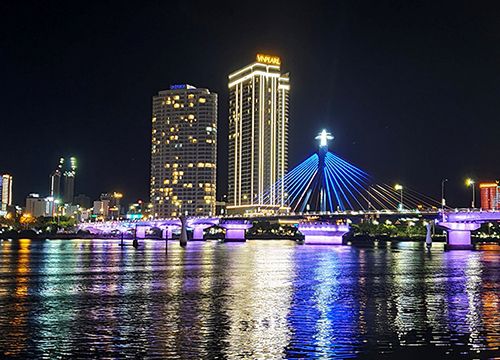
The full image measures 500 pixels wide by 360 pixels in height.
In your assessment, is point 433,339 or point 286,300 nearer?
point 433,339

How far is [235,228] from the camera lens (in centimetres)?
16688

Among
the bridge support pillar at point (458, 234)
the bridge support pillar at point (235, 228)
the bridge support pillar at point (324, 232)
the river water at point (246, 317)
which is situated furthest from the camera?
the bridge support pillar at point (235, 228)

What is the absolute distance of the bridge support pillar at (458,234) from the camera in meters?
118

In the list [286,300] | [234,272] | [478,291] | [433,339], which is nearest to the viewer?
[433,339]

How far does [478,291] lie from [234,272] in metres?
19.8

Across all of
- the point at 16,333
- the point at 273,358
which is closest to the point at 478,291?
the point at 273,358

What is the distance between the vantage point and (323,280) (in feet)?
148

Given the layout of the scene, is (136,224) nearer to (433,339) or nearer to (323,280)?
(323,280)

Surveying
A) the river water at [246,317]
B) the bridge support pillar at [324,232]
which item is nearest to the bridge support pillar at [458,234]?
the bridge support pillar at [324,232]

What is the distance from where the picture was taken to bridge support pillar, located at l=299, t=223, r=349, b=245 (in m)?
156

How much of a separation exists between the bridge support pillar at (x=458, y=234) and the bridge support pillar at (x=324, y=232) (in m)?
37.7

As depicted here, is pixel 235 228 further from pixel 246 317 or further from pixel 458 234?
pixel 246 317

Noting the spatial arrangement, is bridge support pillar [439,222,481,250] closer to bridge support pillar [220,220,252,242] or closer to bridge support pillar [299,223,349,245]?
bridge support pillar [299,223,349,245]

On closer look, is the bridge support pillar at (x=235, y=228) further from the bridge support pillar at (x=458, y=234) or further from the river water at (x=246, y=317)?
the river water at (x=246, y=317)
